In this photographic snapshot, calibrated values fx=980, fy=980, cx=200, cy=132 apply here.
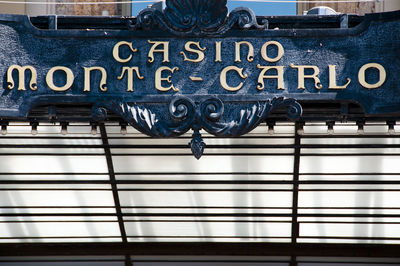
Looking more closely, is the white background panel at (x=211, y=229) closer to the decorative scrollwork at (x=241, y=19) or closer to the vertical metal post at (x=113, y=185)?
the vertical metal post at (x=113, y=185)

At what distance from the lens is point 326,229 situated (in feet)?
68.9

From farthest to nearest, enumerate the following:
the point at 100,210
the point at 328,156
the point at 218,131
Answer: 1. the point at 100,210
2. the point at 328,156
3. the point at 218,131

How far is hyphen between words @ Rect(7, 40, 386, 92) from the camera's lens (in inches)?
512

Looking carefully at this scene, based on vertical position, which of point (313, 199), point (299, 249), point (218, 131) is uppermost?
point (218, 131)

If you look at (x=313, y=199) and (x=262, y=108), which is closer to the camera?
(x=262, y=108)

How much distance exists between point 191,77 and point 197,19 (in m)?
0.81

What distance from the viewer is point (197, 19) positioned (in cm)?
1326

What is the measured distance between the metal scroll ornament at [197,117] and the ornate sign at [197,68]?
0.01 m

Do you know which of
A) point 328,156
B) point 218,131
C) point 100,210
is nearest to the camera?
point 218,131

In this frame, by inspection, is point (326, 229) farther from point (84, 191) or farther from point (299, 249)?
point (84, 191)

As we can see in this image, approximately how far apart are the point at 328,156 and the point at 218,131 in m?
6.89

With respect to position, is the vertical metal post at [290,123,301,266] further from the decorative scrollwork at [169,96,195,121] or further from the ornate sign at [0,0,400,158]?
the decorative scrollwork at [169,96,195,121]

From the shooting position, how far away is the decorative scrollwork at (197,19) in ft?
43.3

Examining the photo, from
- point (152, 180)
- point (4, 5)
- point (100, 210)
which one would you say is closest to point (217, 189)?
point (152, 180)
